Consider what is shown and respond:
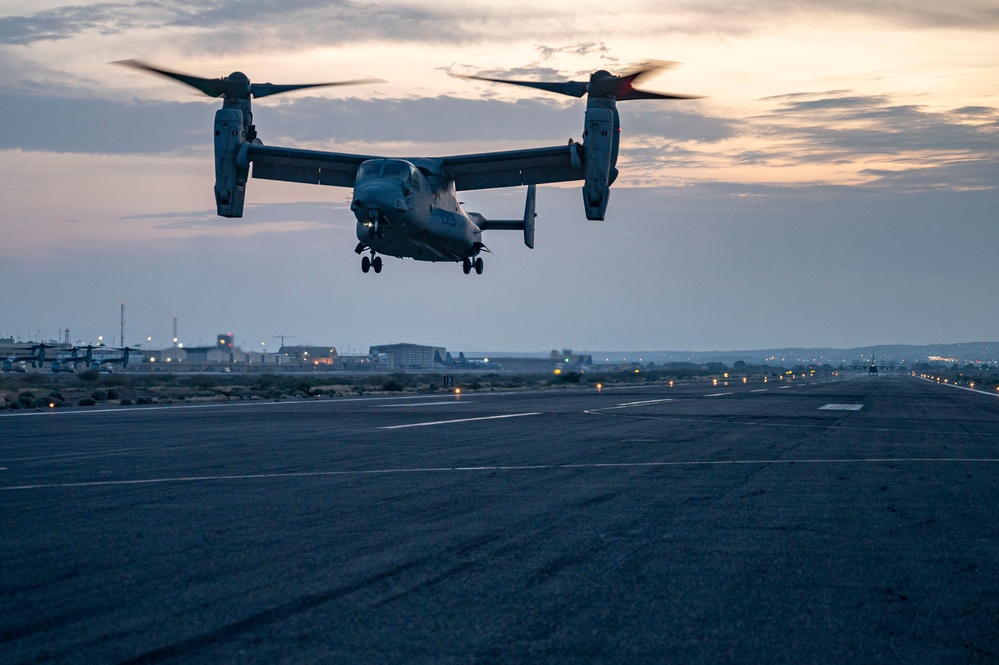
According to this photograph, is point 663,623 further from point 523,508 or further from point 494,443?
point 494,443

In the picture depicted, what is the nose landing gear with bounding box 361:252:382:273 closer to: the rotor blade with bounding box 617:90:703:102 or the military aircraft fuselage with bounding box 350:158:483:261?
the military aircraft fuselage with bounding box 350:158:483:261

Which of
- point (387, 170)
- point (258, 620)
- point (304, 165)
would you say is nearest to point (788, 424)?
point (387, 170)

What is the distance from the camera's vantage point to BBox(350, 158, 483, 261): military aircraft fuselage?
31.5 meters

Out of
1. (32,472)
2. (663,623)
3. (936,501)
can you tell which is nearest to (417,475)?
(32,472)

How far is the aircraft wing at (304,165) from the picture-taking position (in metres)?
36.0

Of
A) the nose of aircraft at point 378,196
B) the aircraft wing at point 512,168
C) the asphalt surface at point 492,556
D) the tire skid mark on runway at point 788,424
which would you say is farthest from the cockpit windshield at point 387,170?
the asphalt surface at point 492,556

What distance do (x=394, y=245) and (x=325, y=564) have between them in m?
28.7

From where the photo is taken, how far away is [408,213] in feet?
106

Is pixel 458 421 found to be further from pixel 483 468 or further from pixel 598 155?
pixel 598 155

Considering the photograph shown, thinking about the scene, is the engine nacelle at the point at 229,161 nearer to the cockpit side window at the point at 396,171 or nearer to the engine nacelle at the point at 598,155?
the cockpit side window at the point at 396,171

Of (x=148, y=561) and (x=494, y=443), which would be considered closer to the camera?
(x=148, y=561)

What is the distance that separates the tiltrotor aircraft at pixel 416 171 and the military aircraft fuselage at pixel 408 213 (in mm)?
37

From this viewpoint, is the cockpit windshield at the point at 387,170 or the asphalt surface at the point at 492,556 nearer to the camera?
the asphalt surface at the point at 492,556

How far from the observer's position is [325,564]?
6871 mm
